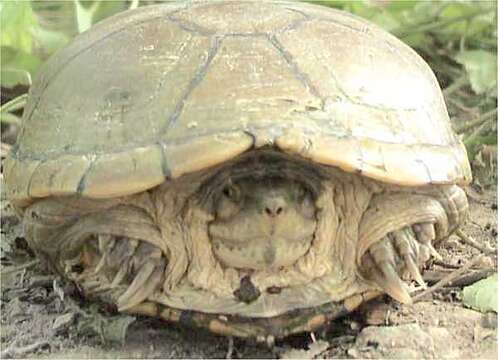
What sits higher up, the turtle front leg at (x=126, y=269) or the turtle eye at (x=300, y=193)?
the turtle eye at (x=300, y=193)

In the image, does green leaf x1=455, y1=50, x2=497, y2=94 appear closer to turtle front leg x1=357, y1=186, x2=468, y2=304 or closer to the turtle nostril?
turtle front leg x1=357, y1=186, x2=468, y2=304

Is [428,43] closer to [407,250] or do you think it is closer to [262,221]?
[407,250]

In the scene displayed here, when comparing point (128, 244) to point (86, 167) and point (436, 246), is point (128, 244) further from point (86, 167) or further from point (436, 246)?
point (436, 246)

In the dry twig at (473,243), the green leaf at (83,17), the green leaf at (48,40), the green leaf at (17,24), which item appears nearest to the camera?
the dry twig at (473,243)

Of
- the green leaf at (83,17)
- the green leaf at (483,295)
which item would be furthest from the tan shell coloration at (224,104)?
the green leaf at (83,17)

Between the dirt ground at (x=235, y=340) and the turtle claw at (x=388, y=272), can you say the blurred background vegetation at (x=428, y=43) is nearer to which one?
the dirt ground at (x=235, y=340)

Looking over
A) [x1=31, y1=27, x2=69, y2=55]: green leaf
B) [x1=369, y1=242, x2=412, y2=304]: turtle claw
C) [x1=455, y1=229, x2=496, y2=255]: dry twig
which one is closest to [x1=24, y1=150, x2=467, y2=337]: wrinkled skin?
[x1=369, y1=242, x2=412, y2=304]: turtle claw
